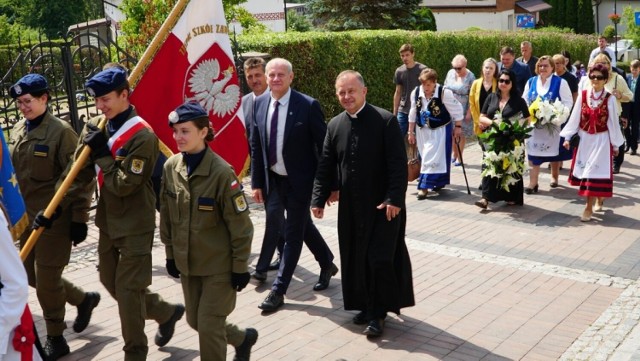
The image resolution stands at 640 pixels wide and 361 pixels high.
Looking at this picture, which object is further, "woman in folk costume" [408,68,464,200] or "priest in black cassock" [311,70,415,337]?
"woman in folk costume" [408,68,464,200]

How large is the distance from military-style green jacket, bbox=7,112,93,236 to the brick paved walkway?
1.04 metres

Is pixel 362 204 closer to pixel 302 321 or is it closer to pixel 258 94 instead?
pixel 302 321

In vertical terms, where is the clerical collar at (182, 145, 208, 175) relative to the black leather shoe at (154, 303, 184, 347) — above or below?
above

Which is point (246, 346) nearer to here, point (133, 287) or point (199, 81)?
point (133, 287)

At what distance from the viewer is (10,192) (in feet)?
15.3

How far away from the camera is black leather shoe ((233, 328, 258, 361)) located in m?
5.33

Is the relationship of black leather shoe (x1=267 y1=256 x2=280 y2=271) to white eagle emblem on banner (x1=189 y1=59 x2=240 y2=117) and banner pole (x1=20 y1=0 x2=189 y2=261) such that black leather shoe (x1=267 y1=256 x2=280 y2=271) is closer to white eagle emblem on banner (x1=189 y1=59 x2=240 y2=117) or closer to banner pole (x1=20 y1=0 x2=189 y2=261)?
white eagle emblem on banner (x1=189 y1=59 x2=240 y2=117)

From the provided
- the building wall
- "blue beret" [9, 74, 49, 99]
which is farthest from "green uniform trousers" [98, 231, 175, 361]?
the building wall

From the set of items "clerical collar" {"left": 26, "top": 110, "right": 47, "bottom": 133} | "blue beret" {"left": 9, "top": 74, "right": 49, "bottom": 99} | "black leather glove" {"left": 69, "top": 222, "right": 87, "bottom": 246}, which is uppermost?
"blue beret" {"left": 9, "top": 74, "right": 49, "bottom": 99}

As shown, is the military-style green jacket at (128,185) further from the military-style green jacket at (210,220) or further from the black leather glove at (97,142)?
the military-style green jacket at (210,220)

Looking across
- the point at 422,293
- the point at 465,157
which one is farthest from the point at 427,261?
the point at 465,157

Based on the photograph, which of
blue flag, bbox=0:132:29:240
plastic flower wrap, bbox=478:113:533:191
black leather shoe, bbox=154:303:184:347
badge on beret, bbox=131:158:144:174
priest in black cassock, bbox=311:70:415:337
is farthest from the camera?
plastic flower wrap, bbox=478:113:533:191

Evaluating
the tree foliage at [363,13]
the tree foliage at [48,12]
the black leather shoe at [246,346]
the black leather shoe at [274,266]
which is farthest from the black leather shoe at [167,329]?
the tree foliage at [48,12]

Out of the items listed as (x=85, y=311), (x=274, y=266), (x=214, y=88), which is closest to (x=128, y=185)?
(x=85, y=311)
